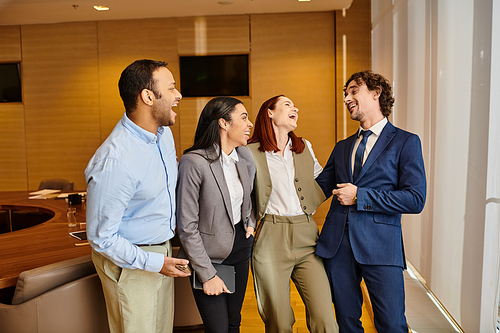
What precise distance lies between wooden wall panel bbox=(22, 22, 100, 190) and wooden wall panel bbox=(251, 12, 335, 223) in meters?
2.97

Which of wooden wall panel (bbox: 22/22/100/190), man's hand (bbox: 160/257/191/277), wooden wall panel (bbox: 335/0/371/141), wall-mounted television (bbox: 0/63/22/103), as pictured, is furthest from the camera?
wall-mounted television (bbox: 0/63/22/103)

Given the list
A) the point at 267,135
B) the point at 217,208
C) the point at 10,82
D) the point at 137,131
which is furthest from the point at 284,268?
the point at 10,82

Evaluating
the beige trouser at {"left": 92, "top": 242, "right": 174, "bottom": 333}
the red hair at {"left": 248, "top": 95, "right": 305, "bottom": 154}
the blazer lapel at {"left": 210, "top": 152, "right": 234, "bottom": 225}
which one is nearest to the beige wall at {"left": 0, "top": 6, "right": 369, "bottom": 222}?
the red hair at {"left": 248, "top": 95, "right": 305, "bottom": 154}

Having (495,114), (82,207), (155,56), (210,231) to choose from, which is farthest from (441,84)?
(155,56)

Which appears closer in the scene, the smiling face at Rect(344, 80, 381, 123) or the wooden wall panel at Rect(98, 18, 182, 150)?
the smiling face at Rect(344, 80, 381, 123)

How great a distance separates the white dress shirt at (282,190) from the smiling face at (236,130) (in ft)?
0.98

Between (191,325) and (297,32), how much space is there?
5.25 meters

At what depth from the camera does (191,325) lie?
9.47 ft

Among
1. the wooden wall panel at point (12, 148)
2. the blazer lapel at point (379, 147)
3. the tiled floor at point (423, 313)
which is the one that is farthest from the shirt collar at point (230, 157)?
the wooden wall panel at point (12, 148)

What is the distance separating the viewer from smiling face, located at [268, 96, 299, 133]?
2.37 meters

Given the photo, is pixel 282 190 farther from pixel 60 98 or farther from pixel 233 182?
pixel 60 98

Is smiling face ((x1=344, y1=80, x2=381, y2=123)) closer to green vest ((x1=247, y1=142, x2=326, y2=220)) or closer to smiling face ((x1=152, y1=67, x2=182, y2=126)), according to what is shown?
green vest ((x1=247, y1=142, x2=326, y2=220))

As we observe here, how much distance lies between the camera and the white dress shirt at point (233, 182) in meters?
2.11

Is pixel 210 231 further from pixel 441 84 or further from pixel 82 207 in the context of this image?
pixel 82 207
